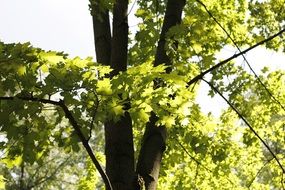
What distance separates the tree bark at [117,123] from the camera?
3896 mm

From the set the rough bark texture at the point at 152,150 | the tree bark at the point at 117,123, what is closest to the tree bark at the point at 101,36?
the tree bark at the point at 117,123

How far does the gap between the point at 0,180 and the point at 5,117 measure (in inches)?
83.3

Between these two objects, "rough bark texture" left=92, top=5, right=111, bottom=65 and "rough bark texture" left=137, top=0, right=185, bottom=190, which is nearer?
"rough bark texture" left=137, top=0, right=185, bottom=190

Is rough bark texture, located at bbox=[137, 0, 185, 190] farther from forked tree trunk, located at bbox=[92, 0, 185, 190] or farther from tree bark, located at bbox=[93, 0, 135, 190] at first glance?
tree bark, located at bbox=[93, 0, 135, 190]

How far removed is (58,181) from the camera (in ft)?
92.5

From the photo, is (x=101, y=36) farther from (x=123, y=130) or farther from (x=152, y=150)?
(x=152, y=150)

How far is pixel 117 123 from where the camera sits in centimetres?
416

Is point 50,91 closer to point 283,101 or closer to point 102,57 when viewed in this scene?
point 102,57

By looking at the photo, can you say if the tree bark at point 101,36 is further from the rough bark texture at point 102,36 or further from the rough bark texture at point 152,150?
the rough bark texture at point 152,150

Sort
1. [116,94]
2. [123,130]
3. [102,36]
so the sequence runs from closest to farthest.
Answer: [116,94], [123,130], [102,36]

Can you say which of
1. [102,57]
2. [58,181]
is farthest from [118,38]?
[58,181]

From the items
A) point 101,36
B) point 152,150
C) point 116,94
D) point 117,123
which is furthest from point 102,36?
point 116,94

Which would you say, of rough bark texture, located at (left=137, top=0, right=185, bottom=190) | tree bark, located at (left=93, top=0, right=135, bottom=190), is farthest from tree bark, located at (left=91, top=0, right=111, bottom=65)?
rough bark texture, located at (left=137, top=0, right=185, bottom=190)

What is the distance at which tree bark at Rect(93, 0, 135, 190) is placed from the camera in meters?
3.90
